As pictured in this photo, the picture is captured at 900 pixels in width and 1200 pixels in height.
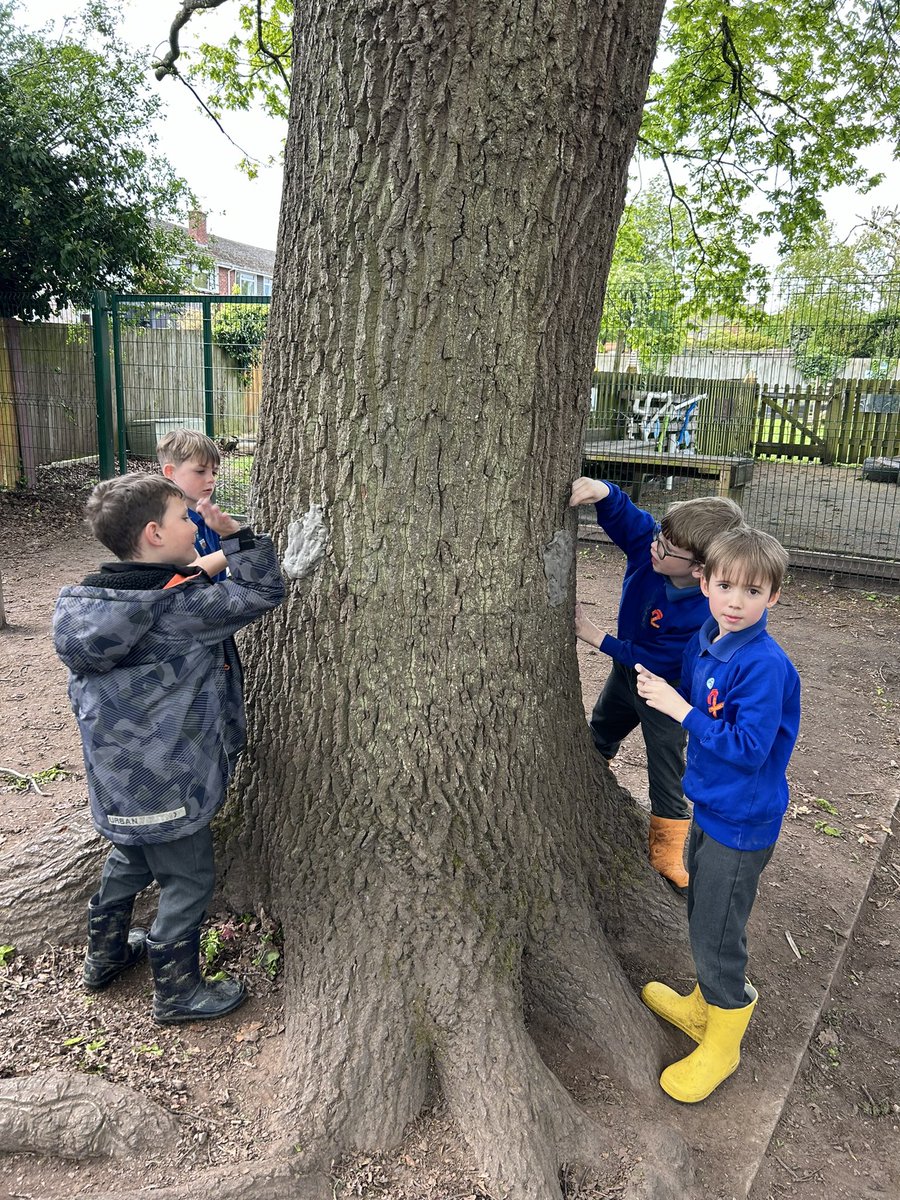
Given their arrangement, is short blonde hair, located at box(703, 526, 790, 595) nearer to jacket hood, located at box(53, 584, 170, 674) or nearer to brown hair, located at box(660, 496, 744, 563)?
brown hair, located at box(660, 496, 744, 563)

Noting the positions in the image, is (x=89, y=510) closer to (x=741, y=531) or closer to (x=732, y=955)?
(x=741, y=531)

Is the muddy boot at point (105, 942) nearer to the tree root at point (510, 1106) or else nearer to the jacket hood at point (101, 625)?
the jacket hood at point (101, 625)

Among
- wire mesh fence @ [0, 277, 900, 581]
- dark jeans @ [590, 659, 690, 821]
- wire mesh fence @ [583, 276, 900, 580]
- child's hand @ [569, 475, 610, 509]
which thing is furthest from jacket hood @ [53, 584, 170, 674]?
wire mesh fence @ [583, 276, 900, 580]

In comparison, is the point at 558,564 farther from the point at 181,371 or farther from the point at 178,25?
the point at 181,371

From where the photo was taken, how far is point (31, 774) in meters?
3.90

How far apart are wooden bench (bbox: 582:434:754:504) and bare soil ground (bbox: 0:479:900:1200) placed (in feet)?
18.8

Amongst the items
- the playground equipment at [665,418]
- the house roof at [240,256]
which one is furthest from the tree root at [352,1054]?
the house roof at [240,256]

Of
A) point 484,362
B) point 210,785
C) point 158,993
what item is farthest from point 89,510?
point 158,993

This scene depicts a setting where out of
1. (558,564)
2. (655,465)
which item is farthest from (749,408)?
(558,564)

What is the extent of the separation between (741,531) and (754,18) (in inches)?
373

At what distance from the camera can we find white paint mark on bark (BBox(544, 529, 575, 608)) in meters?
2.37

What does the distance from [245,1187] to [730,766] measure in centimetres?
146

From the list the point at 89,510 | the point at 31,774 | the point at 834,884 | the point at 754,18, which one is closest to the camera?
the point at 89,510

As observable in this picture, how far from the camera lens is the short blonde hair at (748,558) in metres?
2.20
